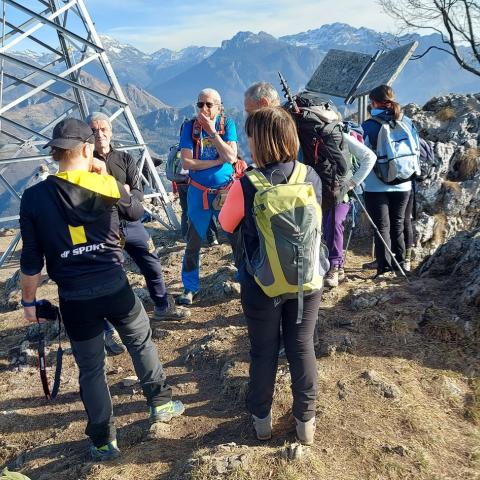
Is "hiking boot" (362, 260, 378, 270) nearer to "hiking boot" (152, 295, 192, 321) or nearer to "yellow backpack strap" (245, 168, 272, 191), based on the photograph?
"hiking boot" (152, 295, 192, 321)

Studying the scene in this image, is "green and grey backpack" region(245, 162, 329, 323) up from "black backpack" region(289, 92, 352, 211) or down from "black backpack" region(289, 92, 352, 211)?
down

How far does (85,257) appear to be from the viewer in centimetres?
362

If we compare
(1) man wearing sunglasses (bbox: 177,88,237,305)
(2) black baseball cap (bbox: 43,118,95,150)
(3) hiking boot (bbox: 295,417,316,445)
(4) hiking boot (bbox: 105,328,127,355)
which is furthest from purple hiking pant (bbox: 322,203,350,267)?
(2) black baseball cap (bbox: 43,118,95,150)

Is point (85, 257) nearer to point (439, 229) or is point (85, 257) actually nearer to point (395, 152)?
point (395, 152)

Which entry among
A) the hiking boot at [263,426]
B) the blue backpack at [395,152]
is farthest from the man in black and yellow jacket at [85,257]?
the blue backpack at [395,152]

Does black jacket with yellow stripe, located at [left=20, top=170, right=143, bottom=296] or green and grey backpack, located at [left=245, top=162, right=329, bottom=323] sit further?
black jacket with yellow stripe, located at [left=20, top=170, right=143, bottom=296]

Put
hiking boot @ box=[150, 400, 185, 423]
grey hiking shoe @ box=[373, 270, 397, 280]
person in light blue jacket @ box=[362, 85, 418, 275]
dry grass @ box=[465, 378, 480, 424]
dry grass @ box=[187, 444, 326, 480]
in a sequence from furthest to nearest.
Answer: grey hiking shoe @ box=[373, 270, 397, 280], person in light blue jacket @ box=[362, 85, 418, 275], hiking boot @ box=[150, 400, 185, 423], dry grass @ box=[465, 378, 480, 424], dry grass @ box=[187, 444, 326, 480]

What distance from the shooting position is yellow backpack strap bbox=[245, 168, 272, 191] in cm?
329

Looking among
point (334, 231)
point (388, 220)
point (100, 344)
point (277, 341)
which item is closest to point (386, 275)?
point (388, 220)

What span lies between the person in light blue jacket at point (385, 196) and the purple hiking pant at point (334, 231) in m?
0.60

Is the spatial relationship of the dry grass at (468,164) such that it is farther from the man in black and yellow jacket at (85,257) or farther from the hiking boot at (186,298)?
the man in black and yellow jacket at (85,257)

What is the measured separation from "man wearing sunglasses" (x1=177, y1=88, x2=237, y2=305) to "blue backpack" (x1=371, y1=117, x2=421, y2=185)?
2.07 m

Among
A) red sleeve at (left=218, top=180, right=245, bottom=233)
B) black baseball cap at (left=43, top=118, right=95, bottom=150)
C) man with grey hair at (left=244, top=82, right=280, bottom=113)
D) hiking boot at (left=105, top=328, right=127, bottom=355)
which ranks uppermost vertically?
man with grey hair at (left=244, top=82, right=280, bottom=113)

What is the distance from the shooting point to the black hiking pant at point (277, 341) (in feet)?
11.5
